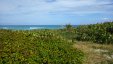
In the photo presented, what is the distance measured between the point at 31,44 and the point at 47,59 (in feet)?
6.08

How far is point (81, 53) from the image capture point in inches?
540

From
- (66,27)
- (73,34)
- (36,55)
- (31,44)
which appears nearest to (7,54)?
(36,55)

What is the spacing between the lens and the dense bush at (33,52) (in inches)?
425

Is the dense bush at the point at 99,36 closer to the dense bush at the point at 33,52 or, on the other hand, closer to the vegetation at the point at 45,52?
the vegetation at the point at 45,52

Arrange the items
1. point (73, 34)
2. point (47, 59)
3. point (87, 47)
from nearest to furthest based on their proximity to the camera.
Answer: point (47, 59) → point (87, 47) → point (73, 34)

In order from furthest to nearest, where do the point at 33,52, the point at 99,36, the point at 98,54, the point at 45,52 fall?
the point at 99,36 < the point at 98,54 < the point at 45,52 < the point at 33,52

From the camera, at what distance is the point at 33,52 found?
38.5 feet

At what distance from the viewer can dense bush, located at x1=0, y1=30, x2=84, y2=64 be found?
35.4 ft

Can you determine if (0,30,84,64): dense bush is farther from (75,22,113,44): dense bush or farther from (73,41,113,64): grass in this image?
(75,22,113,44): dense bush

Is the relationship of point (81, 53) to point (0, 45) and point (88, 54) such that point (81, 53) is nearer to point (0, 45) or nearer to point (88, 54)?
point (88, 54)

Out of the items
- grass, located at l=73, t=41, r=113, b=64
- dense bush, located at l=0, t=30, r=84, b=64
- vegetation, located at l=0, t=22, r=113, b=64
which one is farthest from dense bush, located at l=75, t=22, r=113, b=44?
dense bush, located at l=0, t=30, r=84, b=64

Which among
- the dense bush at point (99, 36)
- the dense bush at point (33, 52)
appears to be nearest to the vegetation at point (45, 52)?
the dense bush at point (33, 52)

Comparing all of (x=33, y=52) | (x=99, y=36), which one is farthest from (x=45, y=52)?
(x=99, y=36)

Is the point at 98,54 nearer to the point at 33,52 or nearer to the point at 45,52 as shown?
the point at 45,52
